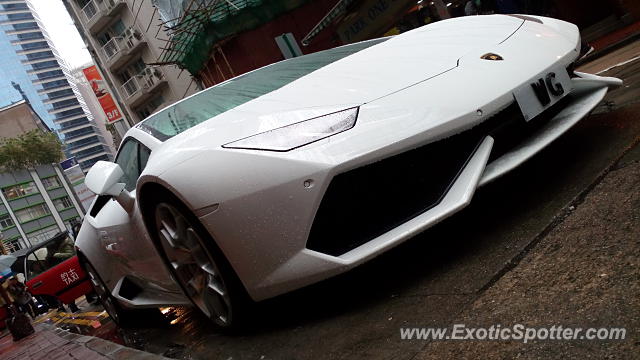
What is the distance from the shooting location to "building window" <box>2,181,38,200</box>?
59.7m

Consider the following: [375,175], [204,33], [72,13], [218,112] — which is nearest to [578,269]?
[375,175]

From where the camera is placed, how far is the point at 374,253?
1771 millimetres

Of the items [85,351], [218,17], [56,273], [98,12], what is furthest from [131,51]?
[85,351]

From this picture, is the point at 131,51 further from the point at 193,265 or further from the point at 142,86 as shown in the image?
the point at 193,265

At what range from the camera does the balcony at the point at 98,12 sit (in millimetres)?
32062

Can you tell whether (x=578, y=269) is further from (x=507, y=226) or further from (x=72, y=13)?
(x=72, y=13)

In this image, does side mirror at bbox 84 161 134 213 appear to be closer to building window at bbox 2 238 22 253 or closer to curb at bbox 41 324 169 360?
curb at bbox 41 324 169 360

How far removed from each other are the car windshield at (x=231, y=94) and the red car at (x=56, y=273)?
6.09 metres

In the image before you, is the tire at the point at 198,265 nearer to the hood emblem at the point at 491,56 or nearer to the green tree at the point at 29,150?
the hood emblem at the point at 491,56

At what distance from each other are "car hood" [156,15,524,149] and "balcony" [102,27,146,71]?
103ft

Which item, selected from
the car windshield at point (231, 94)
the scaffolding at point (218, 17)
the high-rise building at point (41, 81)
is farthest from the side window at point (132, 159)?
the high-rise building at point (41, 81)

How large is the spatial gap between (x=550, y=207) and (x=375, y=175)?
73cm

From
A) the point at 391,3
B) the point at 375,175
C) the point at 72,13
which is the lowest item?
the point at 375,175

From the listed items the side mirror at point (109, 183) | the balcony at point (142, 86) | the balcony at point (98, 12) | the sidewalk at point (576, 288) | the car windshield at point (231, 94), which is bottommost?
the sidewalk at point (576, 288)
